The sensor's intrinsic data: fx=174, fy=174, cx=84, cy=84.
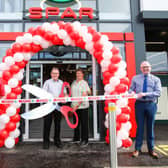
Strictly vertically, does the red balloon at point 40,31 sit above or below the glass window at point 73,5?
below

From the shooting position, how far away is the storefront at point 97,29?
459cm

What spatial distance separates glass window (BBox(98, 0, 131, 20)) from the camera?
491cm

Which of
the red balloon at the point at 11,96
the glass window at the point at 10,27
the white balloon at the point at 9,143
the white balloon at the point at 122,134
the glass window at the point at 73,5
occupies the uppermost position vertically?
the glass window at the point at 73,5

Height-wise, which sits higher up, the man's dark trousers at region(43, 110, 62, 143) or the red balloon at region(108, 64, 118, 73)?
the red balloon at region(108, 64, 118, 73)

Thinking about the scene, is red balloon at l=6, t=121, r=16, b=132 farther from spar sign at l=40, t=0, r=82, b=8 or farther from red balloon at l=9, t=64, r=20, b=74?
spar sign at l=40, t=0, r=82, b=8

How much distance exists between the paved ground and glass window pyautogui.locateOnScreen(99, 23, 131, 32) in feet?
9.98

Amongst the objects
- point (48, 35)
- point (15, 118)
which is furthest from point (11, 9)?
point (15, 118)

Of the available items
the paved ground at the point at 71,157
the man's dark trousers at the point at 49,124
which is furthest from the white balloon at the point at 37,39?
the paved ground at the point at 71,157

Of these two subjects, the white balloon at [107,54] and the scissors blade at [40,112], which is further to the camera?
the white balloon at [107,54]

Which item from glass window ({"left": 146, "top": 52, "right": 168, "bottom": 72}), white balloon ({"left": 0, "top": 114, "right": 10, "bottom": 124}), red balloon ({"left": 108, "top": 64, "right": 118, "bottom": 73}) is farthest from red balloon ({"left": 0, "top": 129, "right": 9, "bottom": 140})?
glass window ({"left": 146, "top": 52, "right": 168, "bottom": 72})

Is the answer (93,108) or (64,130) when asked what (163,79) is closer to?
(93,108)

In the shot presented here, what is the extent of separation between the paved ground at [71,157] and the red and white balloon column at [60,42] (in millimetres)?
343

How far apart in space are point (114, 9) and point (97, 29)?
814mm

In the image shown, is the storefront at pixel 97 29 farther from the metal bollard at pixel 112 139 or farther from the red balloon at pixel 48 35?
the metal bollard at pixel 112 139
